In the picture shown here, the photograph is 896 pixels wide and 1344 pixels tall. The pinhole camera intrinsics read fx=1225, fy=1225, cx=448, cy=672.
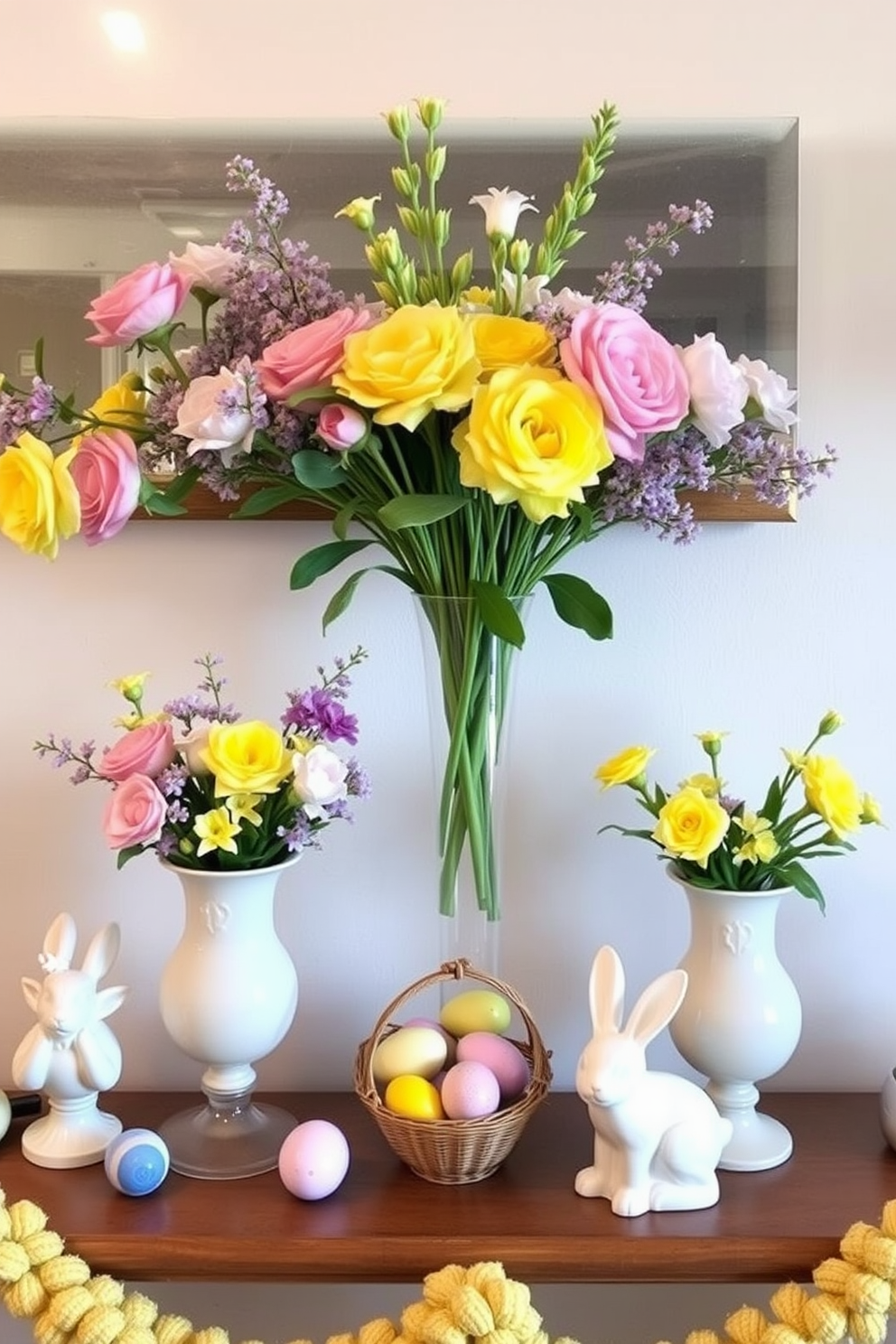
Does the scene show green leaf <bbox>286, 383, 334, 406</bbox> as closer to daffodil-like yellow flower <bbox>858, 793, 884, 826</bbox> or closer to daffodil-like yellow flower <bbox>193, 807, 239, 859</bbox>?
daffodil-like yellow flower <bbox>193, 807, 239, 859</bbox>

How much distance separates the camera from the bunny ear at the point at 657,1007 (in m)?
0.84

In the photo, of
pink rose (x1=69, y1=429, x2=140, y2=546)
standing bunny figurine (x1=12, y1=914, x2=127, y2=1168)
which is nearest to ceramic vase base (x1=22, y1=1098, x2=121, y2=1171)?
standing bunny figurine (x1=12, y1=914, x2=127, y2=1168)

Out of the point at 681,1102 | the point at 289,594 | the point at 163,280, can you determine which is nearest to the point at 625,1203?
the point at 681,1102

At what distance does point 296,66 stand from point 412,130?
116 mm

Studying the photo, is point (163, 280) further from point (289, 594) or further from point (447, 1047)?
point (447, 1047)

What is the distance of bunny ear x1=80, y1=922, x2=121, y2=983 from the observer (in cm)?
92

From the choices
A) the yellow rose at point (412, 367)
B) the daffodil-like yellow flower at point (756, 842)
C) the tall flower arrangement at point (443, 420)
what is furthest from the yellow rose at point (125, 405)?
the daffodil-like yellow flower at point (756, 842)

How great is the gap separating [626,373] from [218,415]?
26 cm

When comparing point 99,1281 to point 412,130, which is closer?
point 99,1281

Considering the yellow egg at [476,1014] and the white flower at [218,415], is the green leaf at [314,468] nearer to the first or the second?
the white flower at [218,415]

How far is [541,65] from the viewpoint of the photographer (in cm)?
103

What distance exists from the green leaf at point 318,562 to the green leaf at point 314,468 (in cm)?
11

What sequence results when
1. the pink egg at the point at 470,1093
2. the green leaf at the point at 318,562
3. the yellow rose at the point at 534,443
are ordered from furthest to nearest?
the green leaf at the point at 318,562 → the pink egg at the point at 470,1093 → the yellow rose at the point at 534,443

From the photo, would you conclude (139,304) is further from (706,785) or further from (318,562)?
(706,785)
